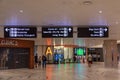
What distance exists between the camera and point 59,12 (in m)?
12.9

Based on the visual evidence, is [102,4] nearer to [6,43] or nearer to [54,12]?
[54,12]

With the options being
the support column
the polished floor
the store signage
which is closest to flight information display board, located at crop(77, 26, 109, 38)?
the polished floor

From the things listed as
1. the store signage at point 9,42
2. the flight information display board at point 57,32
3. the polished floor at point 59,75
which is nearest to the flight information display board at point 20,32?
the flight information display board at point 57,32

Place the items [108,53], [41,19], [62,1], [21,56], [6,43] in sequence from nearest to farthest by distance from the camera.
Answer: [62,1] < [41,19] < [6,43] < [21,56] < [108,53]

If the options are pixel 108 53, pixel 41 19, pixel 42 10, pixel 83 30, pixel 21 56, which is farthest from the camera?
pixel 108 53

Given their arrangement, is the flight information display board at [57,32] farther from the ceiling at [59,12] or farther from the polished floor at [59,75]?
the polished floor at [59,75]

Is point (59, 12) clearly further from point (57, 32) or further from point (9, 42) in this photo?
point (9, 42)

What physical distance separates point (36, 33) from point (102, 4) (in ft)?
19.5

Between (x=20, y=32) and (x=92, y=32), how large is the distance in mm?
4134

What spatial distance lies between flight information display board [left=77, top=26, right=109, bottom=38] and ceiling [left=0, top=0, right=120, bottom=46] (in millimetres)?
342

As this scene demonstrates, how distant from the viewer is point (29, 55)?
97.3 feet

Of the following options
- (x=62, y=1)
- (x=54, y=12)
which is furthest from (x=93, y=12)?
(x=62, y=1)

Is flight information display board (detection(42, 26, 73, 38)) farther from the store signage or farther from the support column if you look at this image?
the support column

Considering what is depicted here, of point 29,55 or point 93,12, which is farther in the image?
point 29,55
